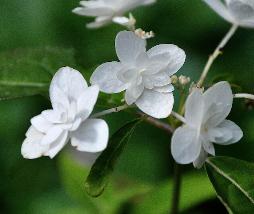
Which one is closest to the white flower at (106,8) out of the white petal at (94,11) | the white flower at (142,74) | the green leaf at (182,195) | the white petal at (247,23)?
the white petal at (94,11)

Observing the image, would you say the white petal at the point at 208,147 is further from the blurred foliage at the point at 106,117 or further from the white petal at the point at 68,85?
the blurred foliage at the point at 106,117

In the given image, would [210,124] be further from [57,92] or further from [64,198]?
[64,198]

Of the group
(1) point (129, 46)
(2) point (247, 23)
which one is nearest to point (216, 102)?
(1) point (129, 46)

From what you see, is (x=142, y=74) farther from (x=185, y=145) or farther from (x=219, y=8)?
(x=219, y=8)

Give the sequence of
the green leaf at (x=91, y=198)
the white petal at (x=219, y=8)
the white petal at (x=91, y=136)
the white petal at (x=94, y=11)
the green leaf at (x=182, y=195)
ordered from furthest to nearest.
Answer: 1. the green leaf at (x=91, y=198)
2. the green leaf at (x=182, y=195)
3. the white petal at (x=219, y=8)
4. the white petal at (x=94, y=11)
5. the white petal at (x=91, y=136)

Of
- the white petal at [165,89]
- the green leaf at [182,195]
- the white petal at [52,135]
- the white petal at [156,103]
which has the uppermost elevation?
the white petal at [165,89]

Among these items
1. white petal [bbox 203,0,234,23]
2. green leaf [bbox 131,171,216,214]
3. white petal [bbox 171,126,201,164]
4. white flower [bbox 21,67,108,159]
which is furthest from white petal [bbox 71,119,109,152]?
green leaf [bbox 131,171,216,214]

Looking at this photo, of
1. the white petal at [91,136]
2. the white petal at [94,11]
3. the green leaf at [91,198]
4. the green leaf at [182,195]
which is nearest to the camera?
the white petal at [91,136]
